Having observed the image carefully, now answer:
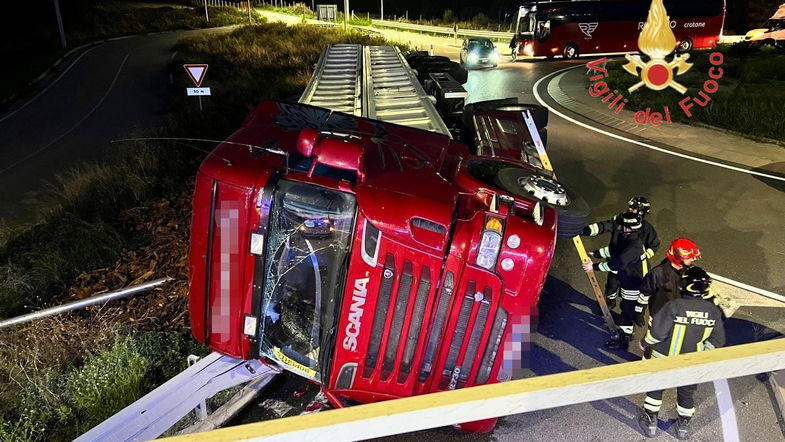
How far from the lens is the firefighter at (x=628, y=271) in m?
4.91

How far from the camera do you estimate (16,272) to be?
6.19m

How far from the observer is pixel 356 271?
333cm

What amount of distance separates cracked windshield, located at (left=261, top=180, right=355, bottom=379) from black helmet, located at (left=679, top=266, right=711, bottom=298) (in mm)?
2545

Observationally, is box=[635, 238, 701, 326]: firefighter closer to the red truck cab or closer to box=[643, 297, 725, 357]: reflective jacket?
box=[643, 297, 725, 357]: reflective jacket

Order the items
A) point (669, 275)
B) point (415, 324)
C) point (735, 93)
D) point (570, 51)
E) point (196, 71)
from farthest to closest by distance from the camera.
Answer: point (570, 51)
point (735, 93)
point (196, 71)
point (669, 275)
point (415, 324)

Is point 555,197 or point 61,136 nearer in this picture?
point 555,197

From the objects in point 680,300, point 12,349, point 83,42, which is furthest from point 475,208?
point 83,42

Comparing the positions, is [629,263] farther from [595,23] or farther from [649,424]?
[595,23]

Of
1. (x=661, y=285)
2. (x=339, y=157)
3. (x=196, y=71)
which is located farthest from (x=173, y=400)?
(x=196, y=71)

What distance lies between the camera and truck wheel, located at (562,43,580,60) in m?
23.9

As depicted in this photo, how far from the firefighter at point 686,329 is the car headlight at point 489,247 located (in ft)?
5.08

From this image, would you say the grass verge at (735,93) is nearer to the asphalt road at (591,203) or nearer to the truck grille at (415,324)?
the asphalt road at (591,203)

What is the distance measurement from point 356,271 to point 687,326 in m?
2.52

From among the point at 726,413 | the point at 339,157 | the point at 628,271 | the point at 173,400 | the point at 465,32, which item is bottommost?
the point at 726,413
